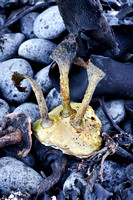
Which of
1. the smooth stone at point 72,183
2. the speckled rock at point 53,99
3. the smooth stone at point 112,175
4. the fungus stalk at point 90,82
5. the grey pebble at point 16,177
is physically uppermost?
the fungus stalk at point 90,82

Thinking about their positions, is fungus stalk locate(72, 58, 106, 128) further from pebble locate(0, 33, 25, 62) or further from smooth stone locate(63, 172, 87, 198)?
pebble locate(0, 33, 25, 62)

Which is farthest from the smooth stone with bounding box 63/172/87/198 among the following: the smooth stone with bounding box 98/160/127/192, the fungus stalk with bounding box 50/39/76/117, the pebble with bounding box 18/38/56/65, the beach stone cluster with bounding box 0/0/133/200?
the pebble with bounding box 18/38/56/65

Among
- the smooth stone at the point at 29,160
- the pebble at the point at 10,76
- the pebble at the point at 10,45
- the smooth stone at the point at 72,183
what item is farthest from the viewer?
the pebble at the point at 10,45

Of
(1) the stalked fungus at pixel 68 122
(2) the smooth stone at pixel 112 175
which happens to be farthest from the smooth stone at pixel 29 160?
(2) the smooth stone at pixel 112 175

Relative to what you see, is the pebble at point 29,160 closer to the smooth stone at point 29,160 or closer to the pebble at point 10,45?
the smooth stone at point 29,160

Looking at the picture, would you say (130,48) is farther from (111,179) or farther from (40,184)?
(40,184)

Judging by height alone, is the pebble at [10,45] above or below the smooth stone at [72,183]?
above

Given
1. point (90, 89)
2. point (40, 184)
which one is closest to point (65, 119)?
point (90, 89)
